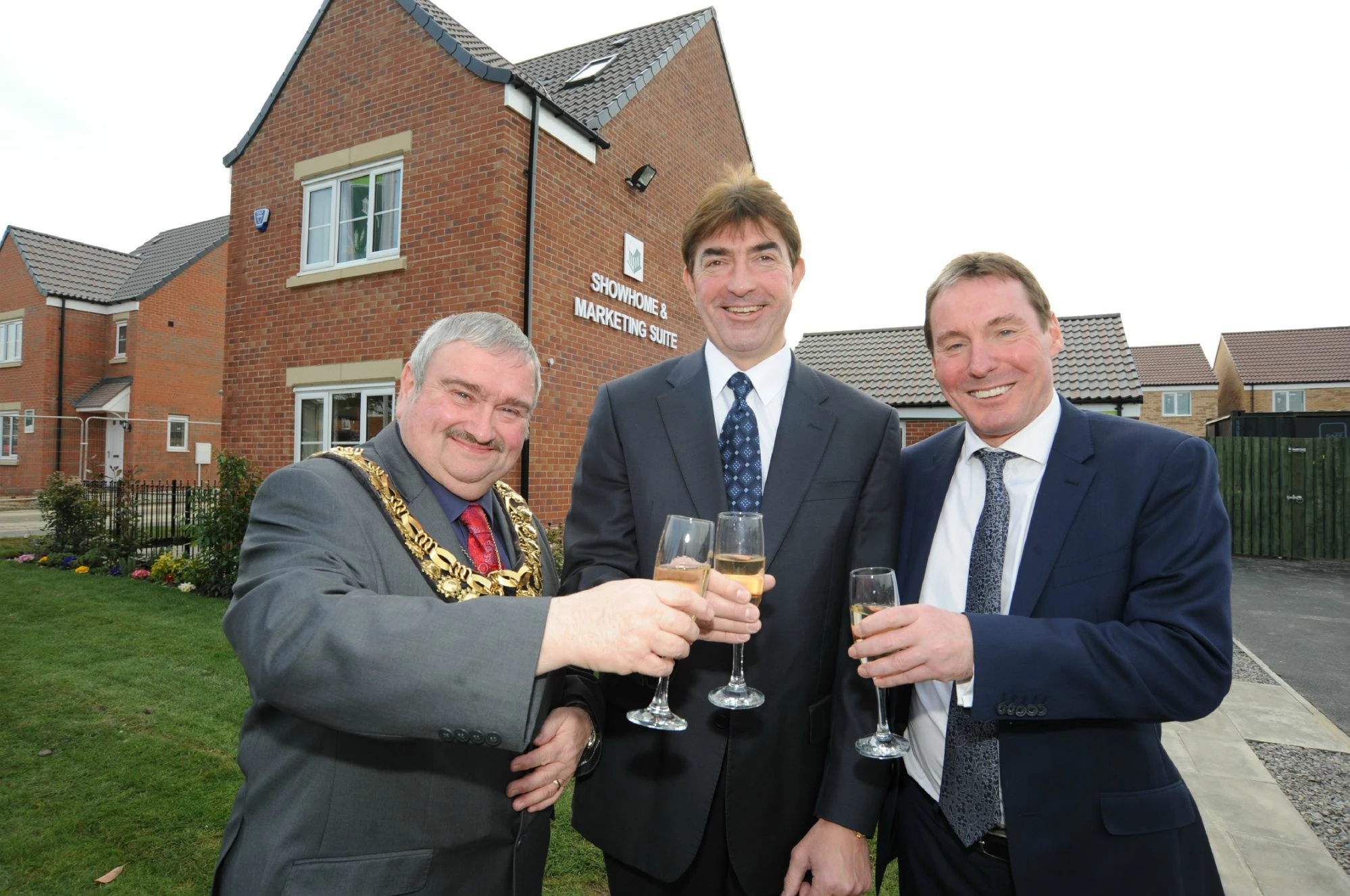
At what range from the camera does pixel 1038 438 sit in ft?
6.66

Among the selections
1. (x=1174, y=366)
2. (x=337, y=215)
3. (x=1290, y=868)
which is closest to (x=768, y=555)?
(x=1290, y=868)

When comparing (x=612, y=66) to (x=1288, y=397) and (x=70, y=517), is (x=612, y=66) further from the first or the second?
(x=1288, y=397)

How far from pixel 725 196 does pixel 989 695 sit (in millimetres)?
1664

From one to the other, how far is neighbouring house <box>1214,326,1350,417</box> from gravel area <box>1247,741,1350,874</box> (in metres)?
35.5

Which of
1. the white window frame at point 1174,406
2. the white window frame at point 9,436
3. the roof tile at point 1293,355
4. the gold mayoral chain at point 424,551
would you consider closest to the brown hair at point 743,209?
the gold mayoral chain at point 424,551

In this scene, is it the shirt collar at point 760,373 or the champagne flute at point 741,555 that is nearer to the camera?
the champagne flute at point 741,555

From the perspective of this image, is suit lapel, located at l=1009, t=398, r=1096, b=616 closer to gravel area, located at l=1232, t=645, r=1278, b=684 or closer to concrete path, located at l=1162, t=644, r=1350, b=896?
concrete path, located at l=1162, t=644, r=1350, b=896

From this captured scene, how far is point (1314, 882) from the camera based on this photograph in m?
3.42

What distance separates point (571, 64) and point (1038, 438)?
14.7 meters

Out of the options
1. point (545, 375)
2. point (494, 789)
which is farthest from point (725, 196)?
point (545, 375)

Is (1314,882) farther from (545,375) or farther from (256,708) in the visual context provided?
(545,375)

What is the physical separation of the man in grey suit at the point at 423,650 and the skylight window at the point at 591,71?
39.2 ft

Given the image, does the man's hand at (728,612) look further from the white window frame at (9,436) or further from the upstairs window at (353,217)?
the white window frame at (9,436)

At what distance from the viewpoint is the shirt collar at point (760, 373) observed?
2.31 metres
